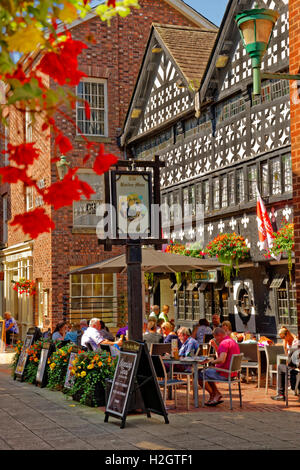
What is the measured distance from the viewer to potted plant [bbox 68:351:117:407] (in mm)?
10883

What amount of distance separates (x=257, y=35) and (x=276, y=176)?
704cm

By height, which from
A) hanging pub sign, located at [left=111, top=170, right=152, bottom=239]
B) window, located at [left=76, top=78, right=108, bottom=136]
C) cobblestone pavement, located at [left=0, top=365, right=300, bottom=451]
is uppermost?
window, located at [left=76, top=78, right=108, bottom=136]

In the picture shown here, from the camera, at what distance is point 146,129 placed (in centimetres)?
2352

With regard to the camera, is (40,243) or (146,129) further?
(40,243)

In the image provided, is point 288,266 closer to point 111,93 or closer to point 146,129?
point 146,129

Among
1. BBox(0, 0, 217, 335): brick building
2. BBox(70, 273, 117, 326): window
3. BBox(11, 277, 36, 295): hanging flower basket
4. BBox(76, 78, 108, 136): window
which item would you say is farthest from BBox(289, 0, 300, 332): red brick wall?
BBox(11, 277, 36, 295): hanging flower basket

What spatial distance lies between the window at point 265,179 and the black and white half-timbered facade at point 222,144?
2 centimetres

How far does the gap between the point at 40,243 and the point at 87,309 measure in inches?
118

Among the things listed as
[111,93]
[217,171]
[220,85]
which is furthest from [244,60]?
[111,93]

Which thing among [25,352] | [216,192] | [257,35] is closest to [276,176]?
[216,192]

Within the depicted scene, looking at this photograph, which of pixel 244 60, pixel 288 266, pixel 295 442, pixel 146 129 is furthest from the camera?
pixel 146 129

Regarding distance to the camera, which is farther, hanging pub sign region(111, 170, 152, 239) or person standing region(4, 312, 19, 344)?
person standing region(4, 312, 19, 344)

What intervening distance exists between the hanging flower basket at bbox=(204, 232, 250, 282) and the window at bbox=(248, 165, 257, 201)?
3.62 ft

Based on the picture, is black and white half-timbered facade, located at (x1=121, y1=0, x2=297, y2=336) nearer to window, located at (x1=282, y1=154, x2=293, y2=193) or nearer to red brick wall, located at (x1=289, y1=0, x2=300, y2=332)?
window, located at (x1=282, y1=154, x2=293, y2=193)
